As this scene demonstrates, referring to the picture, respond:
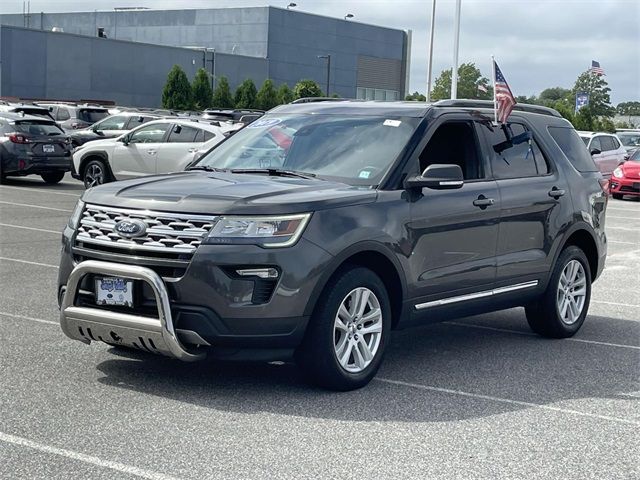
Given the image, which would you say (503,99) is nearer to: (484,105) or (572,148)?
(484,105)

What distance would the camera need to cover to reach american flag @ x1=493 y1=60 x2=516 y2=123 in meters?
8.70

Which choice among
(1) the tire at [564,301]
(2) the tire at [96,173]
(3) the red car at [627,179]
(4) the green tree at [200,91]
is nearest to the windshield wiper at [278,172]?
(1) the tire at [564,301]

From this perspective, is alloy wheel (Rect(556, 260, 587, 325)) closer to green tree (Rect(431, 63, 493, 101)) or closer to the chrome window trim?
the chrome window trim

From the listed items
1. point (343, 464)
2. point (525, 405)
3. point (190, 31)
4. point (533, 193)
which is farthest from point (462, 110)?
point (190, 31)

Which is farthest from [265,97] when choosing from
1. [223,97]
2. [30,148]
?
[30,148]

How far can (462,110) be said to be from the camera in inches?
327

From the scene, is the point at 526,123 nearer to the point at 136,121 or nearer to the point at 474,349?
the point at 474,349

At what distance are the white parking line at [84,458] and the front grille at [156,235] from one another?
1.43 m

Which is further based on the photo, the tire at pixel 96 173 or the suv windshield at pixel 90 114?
the suv windshield at pixel 90 114

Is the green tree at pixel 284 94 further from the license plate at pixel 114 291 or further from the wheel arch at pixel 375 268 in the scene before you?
the license plate at pixel 114 291

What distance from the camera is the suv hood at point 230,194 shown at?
6.59 metres

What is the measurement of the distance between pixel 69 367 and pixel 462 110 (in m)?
3.43

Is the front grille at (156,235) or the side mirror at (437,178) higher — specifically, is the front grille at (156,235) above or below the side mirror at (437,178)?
below

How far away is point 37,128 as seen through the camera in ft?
82.6
